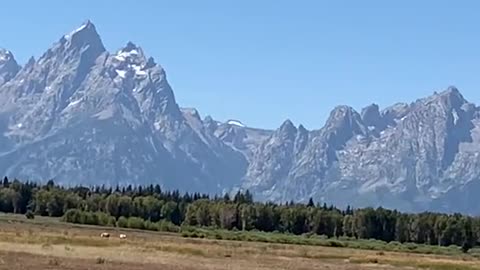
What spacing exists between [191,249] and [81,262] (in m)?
30.5

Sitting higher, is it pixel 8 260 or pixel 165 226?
Answer: pixel 165 226

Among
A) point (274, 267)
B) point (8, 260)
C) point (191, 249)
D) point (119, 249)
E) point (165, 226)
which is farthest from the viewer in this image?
point (165, 226)

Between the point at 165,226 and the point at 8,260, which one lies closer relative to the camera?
the point at 8,260

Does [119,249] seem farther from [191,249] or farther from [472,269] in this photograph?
[472,269]

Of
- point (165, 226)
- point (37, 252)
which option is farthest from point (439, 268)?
point (165, 226)

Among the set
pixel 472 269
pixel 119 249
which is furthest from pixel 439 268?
pixel 119 249

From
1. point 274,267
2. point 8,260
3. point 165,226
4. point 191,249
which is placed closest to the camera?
point 8,260

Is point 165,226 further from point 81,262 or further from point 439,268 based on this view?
point 81,262

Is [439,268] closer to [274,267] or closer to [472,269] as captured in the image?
[472,269]

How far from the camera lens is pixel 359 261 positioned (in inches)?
3725

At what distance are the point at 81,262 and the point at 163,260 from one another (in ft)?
31.3

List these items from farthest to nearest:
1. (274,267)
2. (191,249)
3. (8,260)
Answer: (191,249)
(274,267)
(8,260)

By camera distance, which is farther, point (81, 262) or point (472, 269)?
point (472, 269)

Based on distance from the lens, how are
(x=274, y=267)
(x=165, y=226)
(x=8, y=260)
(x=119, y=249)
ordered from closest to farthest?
(x=8, y=260), (x=274, y=267), (x=119, y=249), (x=165, y=226)
